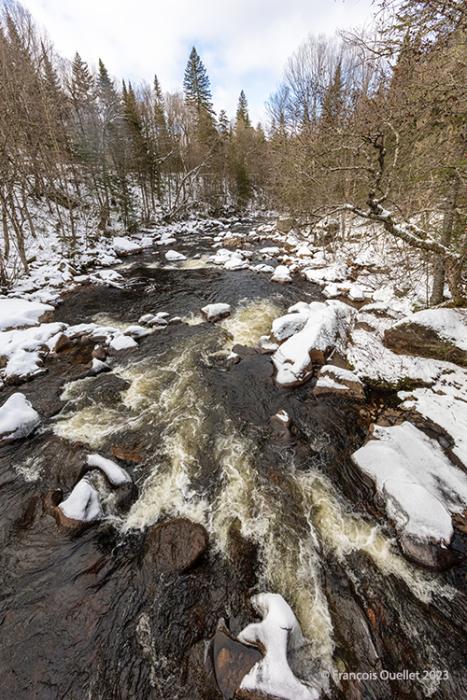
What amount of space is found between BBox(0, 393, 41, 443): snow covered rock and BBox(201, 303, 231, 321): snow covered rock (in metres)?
5.65

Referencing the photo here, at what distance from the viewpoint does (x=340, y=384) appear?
6.27 meters

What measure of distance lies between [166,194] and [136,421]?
35172 millimetres

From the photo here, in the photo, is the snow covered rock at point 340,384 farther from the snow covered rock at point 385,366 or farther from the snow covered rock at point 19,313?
the snow covered rock at point 19,313

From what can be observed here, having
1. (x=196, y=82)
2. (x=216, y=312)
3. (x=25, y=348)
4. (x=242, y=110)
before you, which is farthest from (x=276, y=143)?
(x=242, y=110)

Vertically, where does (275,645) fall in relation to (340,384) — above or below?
below

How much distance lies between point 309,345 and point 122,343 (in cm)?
527

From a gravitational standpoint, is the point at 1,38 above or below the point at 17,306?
above

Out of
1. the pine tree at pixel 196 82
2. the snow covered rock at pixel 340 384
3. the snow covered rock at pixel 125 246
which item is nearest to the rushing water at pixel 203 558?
the snow covered rock at pixel 340 384

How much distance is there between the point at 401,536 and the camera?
11.7 ft

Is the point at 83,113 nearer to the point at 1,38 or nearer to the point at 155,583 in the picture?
the point at 1,38

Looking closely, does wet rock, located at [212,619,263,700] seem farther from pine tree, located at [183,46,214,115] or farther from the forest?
pine tree, located at [183,46,214,115]

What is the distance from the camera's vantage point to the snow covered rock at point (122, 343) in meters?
8.05

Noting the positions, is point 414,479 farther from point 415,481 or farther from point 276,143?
point 276,143

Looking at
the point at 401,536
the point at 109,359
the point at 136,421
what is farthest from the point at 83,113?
the point at 401,536
